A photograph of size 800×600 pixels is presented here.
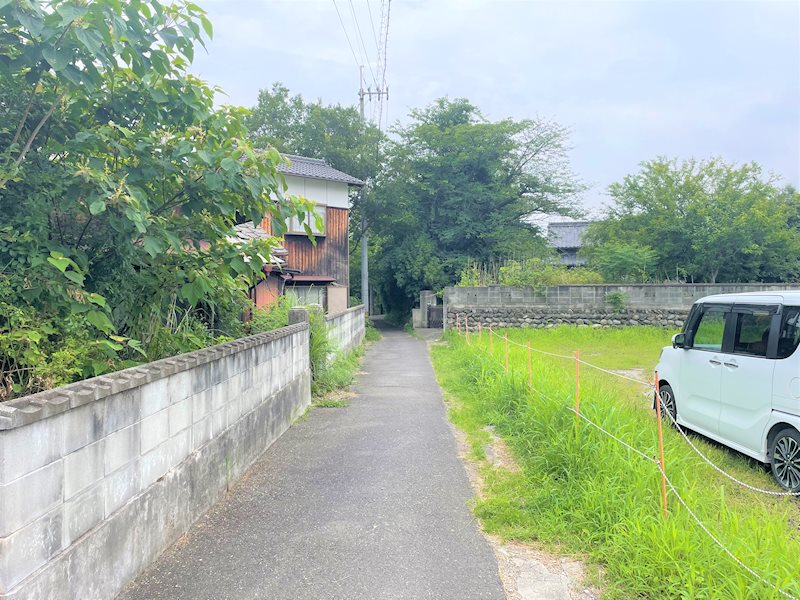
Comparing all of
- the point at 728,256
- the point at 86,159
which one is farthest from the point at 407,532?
the point at 728,256

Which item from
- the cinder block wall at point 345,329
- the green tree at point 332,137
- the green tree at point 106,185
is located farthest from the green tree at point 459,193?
the green tree at point 106,185

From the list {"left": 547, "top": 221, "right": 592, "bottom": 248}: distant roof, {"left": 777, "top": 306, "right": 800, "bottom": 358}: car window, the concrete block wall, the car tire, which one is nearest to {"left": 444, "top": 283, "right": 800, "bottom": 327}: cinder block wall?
the concrete block wall

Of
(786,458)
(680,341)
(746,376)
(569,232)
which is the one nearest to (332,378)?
(680,341)

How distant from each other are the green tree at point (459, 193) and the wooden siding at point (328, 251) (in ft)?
13.2

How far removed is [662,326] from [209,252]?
15654mm

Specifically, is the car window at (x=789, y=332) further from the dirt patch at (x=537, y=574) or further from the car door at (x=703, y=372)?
the dirt patch at (x=537, y=574)

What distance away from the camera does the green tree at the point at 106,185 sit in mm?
2914

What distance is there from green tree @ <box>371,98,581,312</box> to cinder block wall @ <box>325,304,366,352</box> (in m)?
7.46

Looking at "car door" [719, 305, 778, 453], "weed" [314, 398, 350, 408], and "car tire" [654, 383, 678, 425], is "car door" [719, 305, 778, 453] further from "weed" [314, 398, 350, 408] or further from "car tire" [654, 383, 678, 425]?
"weed" [314, 398, 350, 408]

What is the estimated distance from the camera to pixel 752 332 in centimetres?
475

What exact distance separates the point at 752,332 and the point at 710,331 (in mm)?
689

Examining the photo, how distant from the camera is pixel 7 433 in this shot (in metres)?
2.08

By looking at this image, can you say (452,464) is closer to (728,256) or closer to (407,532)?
(407,532)

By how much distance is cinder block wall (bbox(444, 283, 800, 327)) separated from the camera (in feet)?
54.5
